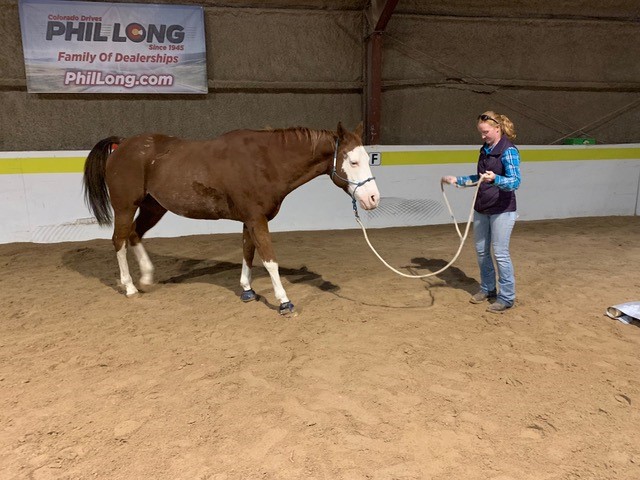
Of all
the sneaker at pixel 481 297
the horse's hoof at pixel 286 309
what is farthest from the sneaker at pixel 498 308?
the horse's hoof at pixel 286 309

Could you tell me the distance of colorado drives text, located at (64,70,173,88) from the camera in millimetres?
6555

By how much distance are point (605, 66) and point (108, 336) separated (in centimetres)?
1015

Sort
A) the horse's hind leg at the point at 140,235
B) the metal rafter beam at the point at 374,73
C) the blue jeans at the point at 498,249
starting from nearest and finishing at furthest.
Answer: the blue jeans at the point at 498,249 → the horse's hind leg at the point at 140,235 → the metal rafter beam at the point at 374,73

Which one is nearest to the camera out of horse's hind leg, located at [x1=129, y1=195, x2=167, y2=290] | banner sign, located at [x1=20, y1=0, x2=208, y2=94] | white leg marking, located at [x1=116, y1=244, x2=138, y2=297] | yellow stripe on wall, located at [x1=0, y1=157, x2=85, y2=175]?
white leg marking, located at [x1=116, y1=244, x2=138, y2=297]

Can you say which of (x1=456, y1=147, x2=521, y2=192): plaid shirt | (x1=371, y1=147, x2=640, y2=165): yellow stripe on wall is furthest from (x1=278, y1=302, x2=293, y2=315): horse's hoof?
(x1=371, y1=147, x2=640, y2=165): yellow stripe on wall

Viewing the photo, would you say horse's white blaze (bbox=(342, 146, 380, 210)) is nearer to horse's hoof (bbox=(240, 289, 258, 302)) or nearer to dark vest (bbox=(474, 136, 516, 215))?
dark vest (bbox=(474, 136, 516, 215))

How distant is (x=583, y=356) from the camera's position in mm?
2568

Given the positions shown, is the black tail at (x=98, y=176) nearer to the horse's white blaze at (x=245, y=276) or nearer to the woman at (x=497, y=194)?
the horse's white blaze at (x=245, y=276)

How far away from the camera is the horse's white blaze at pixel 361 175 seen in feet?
9.86

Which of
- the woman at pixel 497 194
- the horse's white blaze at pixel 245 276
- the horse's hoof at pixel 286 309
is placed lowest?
the horse's hoof at pixel 286 309

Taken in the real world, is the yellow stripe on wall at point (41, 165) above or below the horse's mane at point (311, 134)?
below

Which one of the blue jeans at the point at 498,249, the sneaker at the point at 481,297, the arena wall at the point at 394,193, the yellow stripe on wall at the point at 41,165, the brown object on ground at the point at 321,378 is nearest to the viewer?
the brown object on ground at the point at 321,378

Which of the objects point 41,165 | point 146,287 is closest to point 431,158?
point 146,287

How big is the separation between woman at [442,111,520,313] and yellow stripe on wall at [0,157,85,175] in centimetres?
488
